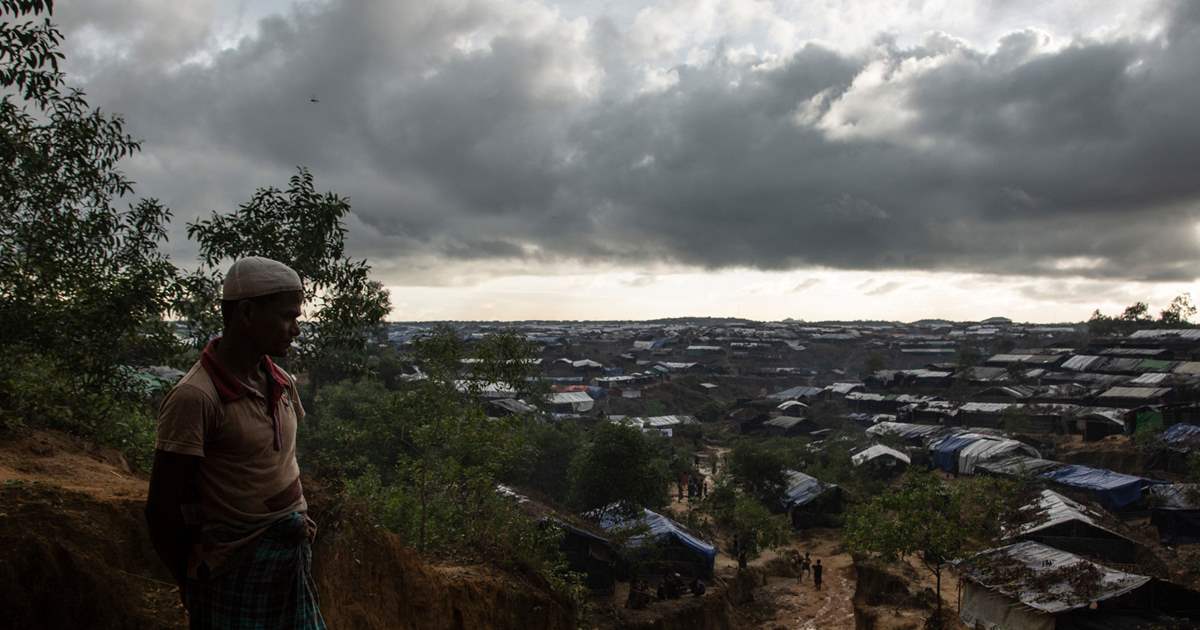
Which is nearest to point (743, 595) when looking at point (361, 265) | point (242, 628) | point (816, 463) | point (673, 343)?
point (816, 463)

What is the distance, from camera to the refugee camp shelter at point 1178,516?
2528 centimetres

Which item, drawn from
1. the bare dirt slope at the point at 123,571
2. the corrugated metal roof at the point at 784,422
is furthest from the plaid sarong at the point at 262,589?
the corrugated metal roof at the point at 784,422

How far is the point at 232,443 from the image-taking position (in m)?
2.65

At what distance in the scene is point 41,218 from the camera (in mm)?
8508

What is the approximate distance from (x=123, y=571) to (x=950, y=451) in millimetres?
39578

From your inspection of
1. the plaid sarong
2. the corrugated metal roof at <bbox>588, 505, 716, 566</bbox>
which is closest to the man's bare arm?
the plaid sarong

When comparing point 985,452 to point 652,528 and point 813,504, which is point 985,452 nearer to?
point 813,504

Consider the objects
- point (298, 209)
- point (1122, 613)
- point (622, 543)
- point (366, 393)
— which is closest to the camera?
point (298, 209)

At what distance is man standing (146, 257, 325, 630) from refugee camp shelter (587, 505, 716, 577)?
2032 centimetres

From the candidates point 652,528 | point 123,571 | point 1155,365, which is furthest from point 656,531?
point 1155,365

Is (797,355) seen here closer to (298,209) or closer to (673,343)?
(673,343)

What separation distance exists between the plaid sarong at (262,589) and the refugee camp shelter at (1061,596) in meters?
17.5

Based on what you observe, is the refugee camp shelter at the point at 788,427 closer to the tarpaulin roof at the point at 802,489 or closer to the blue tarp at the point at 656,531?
the tarpaulin roof at the point at 802,489

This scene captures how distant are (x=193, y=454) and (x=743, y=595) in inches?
981
